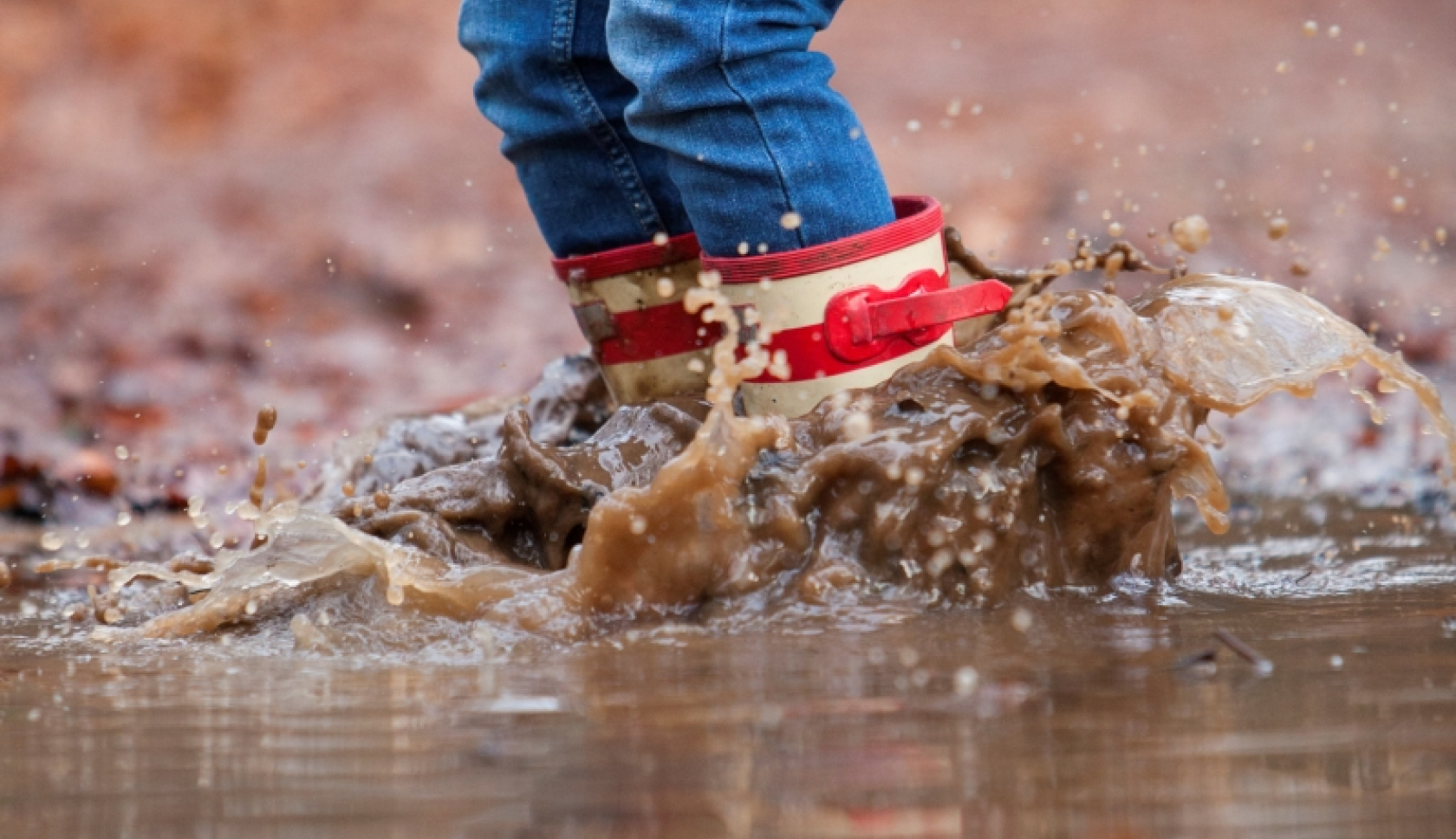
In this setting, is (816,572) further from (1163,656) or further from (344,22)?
(344,22)

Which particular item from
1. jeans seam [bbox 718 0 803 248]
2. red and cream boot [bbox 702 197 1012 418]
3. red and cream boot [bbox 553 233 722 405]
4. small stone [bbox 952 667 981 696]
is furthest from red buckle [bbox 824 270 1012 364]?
small stone [bbox 952 667 981 696]

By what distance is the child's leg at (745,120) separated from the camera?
1.75 meters

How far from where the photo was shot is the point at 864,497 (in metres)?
1.73

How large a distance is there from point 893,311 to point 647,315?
17.7 inches

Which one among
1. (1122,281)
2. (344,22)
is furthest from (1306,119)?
(344,22)

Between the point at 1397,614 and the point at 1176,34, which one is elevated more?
the point at 1176,34

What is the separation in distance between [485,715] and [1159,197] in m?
7.06

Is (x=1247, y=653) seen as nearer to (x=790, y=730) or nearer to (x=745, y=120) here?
(x=790, y=730)

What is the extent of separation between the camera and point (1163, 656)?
1396 mm

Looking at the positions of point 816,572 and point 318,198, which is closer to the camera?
point 816,572

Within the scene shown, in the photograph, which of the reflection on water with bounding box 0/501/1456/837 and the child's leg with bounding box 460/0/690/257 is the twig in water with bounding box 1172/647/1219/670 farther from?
the child's leg with bounding box 460/0/690/257

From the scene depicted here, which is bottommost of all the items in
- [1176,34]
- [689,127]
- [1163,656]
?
[1163,656]

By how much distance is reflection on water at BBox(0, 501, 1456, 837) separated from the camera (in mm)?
958

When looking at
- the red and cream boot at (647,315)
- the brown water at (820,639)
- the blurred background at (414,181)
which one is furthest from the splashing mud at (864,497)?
the blurred background at (414,181)
